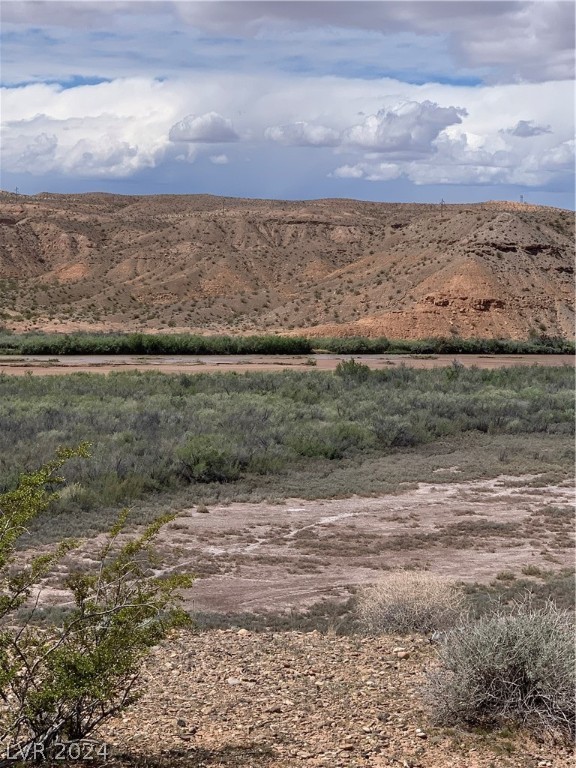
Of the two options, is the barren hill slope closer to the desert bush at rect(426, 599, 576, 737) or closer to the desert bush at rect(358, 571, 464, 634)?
the desert bush at rect(358, 571, 464, 634)

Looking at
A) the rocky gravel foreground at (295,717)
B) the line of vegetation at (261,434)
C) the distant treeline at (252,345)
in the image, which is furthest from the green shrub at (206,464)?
the distant treeline at (252,345)

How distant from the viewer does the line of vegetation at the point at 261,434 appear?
18453mm

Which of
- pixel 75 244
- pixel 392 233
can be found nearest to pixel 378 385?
pixel 392 233

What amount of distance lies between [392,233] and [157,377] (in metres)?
63.7

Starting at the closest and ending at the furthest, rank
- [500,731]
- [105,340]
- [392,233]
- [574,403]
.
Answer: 1. [500,731]
2. [574,403]
3. [105,340]
4. [392,233]

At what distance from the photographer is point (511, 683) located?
686 centimetres

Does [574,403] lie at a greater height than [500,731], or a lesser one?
lesser

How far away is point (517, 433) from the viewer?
1054 inches

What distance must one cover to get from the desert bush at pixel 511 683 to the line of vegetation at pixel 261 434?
28.8 ft

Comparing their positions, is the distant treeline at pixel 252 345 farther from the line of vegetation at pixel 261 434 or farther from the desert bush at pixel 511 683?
the desert bush at pixel 511 683

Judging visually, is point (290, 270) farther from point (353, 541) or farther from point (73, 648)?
point (73, 648)

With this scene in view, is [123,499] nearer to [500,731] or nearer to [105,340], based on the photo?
[500,731]

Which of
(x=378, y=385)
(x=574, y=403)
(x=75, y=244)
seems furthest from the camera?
(x=75, y=244)

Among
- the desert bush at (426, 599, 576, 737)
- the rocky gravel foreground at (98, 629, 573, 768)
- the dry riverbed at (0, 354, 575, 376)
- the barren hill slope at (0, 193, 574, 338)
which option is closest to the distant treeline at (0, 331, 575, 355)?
the dry riverbed at (0, 354, 575, 376)
